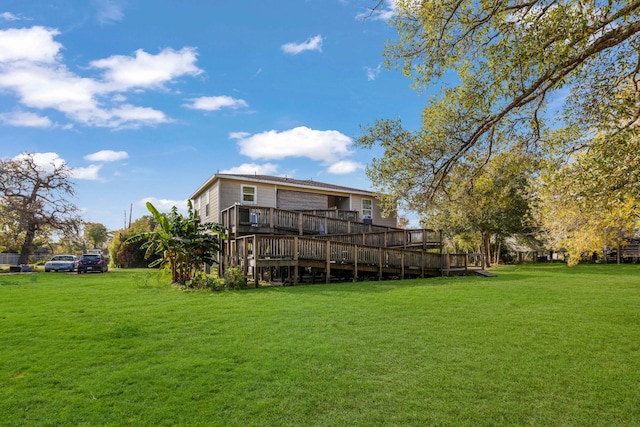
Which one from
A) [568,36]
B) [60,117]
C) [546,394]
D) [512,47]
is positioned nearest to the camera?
[546,394]

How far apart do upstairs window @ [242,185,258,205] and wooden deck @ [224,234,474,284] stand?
5.34m

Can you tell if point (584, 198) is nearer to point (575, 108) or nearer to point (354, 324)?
point (575, 108)

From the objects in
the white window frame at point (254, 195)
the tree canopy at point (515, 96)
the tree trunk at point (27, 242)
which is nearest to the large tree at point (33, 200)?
the tree trunk at point (27, 242)

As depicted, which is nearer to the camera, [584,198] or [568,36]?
[568,36]

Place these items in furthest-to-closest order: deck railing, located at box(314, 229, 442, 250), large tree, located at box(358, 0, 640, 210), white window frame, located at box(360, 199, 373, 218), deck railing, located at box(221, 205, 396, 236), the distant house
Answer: white window frame, located at box(360, 199, 373, 218), the distant house, deck railing, located at box(314, 229, 442, 250), deck railing, located at box(221, 205, 396, 236), large tree, located at box(358, 0, 640, 210)

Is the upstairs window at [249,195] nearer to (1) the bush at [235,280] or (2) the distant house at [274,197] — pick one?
(2) the distant house at [274,197]

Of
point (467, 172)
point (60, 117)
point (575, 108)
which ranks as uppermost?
point (60, 117)

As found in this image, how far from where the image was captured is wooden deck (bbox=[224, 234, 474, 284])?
14.4 metres

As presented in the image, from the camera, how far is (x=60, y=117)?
20.2m

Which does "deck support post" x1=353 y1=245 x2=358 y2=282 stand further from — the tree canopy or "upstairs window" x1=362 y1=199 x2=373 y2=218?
"upstairs window" x1=362 y1=199 x2=373 y2=218

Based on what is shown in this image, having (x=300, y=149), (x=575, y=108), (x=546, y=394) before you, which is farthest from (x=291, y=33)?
(x=300, y=149)

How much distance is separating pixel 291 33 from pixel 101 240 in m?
61.0

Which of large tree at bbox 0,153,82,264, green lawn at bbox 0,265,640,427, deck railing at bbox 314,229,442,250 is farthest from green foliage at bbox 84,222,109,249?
green lawn at bbox 0,265,640,427

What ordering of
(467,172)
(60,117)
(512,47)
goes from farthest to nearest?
(60,117), (467,172), (512,47)
